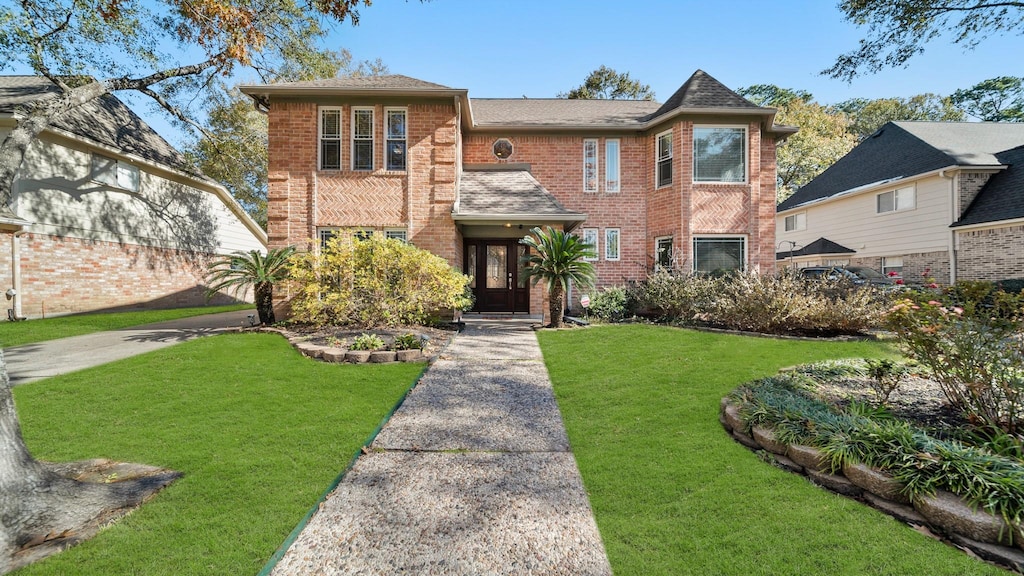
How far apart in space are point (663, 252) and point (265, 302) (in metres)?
11.4

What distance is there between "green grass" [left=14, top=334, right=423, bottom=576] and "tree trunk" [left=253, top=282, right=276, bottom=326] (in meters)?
2.79

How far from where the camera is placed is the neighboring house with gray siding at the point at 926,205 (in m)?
13.3

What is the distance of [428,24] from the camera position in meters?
8.01

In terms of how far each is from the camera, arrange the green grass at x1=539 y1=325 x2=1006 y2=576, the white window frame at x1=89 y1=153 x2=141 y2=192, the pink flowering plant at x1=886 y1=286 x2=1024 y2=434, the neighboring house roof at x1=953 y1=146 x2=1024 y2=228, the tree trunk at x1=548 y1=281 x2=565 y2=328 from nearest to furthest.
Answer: the green grass at x1=539 y1=325 x2=1006 y2=576 < the pink flowering plant at x1=886 y1=286 x2=1024 y2=434 < the tree trunk at x1=548 y1=281 x2=565 y2=328 < the neighboring house roof at x1=953 y1=146 x2=1024 y2=228 < the white window frame at x1=89 y1=153 x2=141 y2=192

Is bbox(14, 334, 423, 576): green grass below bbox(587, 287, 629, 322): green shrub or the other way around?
below

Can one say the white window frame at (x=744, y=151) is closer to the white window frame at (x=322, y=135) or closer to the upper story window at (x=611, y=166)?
the upper story window at (x=611, y=166)

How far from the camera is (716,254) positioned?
12688mm

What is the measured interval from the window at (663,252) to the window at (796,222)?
1244cm

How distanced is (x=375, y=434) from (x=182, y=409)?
91.9 inches

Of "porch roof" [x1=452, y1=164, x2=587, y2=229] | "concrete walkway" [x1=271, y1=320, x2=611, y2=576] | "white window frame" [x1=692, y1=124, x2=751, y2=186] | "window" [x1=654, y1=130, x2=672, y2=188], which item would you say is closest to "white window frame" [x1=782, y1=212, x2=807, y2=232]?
"white window frame" [x1=692, y1=124, x2=751, y2=186]

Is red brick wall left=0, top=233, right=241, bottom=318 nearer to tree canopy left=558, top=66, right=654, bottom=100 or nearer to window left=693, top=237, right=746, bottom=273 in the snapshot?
window left=693, top=237, right=746, bottom=273

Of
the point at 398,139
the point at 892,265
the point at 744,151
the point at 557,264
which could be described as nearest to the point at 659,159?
the point at 744,151

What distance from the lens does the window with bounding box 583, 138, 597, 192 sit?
1402 cm

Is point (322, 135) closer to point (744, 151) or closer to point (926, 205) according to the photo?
point (744, 151)
